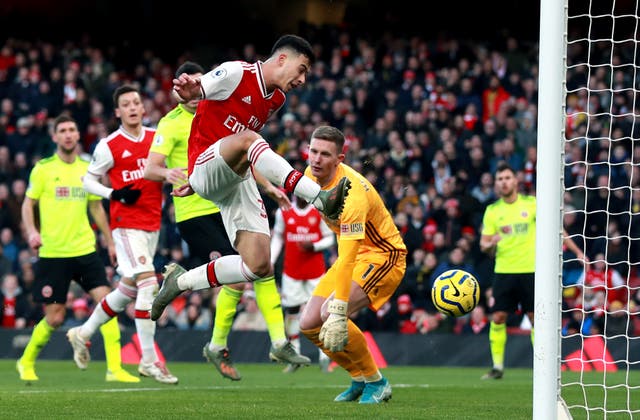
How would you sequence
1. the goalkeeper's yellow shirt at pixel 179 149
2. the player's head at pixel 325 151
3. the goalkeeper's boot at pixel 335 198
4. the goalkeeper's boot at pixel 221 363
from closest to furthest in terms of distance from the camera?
the goalkeeper's boot at pixel 335 198
the player's head at pixel 325 151
the goalkeeper's boot at pixel 221 363
the goalkeeper's yellow shirt at pixel 179 149

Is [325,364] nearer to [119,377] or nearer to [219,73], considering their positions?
[119,377]

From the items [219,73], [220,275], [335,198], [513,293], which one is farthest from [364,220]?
[513,293]

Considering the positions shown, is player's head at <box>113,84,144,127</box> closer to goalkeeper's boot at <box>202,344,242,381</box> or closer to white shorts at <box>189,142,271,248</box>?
goalkeeper's boot at <box>202,344,242,381</box>

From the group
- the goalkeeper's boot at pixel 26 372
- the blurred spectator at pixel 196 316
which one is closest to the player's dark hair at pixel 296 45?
the goalkeeper's boot at pixel 26 372

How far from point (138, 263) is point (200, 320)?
603 centimetres

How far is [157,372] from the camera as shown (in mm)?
10234

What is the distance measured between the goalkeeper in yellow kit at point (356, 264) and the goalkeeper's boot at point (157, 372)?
2.28 metres

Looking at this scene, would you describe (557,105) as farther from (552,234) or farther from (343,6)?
(343,6)

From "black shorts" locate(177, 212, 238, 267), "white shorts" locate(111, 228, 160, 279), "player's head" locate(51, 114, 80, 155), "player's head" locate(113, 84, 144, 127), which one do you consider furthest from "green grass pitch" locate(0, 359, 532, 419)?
"player's head" locate(113, 84, 144, 127)

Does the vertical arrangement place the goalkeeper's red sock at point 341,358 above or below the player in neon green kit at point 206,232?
below

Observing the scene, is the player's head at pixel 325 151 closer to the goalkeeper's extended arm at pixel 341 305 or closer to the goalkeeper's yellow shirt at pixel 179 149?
the goalkeeper's extended arm at pixel 341 305

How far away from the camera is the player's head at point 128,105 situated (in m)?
10.9

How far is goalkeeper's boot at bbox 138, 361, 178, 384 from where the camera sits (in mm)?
10203

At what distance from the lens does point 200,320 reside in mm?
16547
